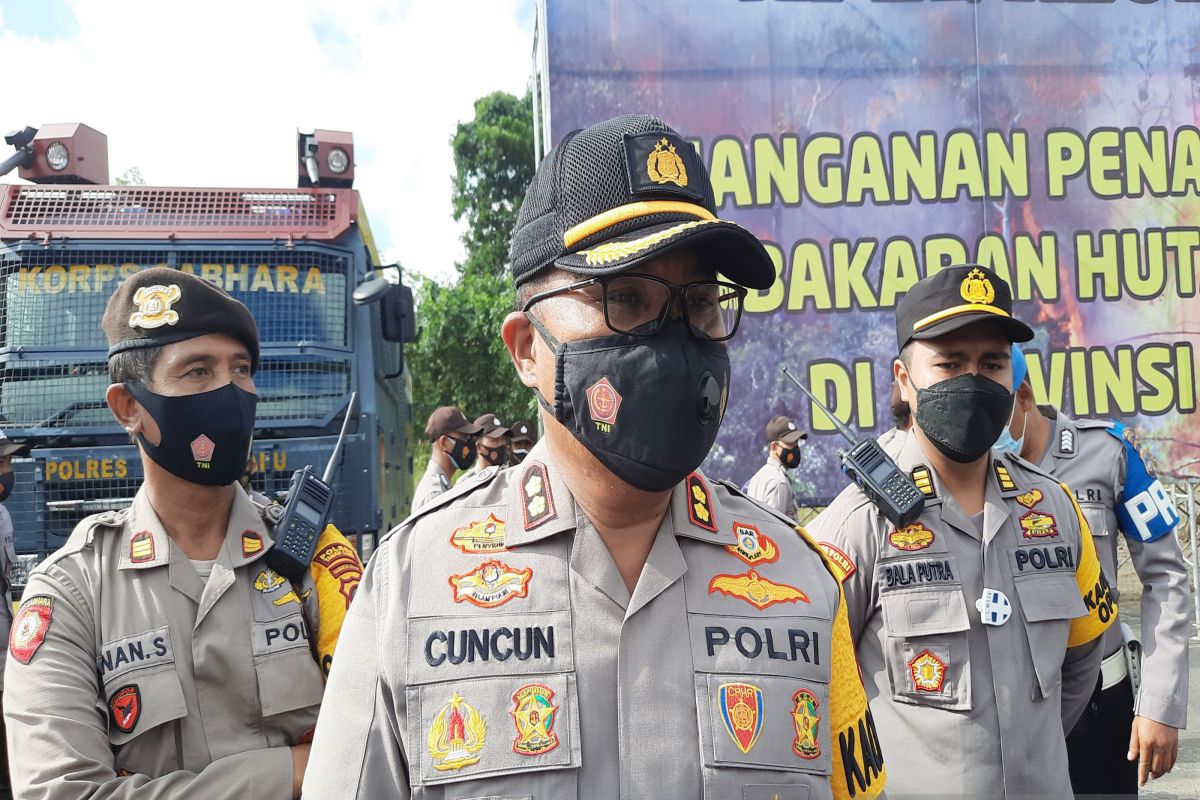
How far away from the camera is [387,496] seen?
7.48 metres

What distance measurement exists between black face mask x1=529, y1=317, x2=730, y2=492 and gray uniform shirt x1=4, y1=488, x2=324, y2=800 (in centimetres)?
101

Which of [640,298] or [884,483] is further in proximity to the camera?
[884,483]

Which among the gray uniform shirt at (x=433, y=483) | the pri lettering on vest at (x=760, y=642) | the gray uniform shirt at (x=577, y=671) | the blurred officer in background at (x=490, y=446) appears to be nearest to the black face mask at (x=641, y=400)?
the gray uniform shirt at (x=577, y=671)

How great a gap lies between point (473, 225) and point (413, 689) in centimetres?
2509

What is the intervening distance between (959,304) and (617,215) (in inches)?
61.9

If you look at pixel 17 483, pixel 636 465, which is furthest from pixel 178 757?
pixel 17 483

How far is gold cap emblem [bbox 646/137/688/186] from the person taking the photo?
1407mm

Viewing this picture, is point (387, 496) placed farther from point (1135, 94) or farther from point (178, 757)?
point (1135, 94)

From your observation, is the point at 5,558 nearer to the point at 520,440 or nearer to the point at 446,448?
the point at 446,448

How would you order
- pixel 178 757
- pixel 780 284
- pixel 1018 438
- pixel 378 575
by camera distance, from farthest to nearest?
1. pixel 780 284
2. pixel 1018 438
3. pixel 178 757
4. pixel 378 575

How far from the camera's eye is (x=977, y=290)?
8.68 ft

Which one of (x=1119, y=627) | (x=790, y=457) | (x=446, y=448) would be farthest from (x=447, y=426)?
(x=1119, y=627)

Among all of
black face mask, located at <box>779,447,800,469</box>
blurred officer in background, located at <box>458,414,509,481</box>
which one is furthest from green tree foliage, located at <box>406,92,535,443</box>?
black face mask, located at <box>779,447,800,469</box>

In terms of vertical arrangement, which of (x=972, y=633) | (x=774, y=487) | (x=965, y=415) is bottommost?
(x=972, y=633)
